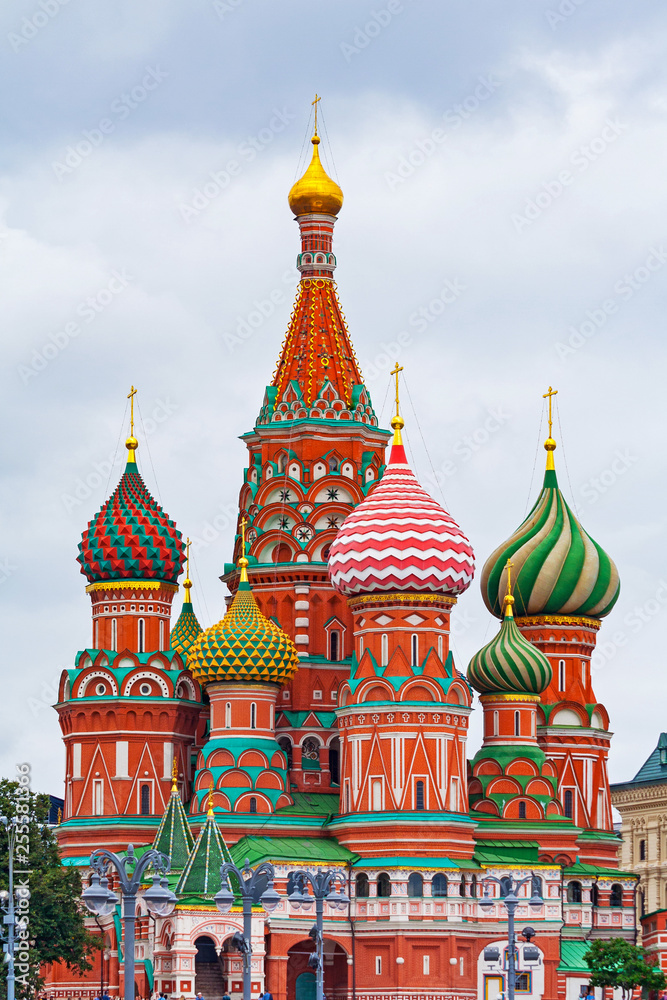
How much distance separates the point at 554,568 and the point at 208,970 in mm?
19823

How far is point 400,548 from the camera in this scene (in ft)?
227

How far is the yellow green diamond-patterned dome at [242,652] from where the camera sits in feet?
230

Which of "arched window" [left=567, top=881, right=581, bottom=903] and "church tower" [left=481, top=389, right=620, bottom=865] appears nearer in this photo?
"arched window" [left=567, top=881, right=581, bottom=903]

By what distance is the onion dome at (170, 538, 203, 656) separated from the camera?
254 ft

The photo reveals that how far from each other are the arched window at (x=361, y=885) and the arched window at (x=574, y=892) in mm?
8862

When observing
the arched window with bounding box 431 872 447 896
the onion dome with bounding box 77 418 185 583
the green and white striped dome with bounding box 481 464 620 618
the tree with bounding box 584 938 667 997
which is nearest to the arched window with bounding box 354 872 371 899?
the arched window with bounding box 431 872 447 896

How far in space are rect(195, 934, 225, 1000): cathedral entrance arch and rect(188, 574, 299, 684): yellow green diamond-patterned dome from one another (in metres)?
8.39

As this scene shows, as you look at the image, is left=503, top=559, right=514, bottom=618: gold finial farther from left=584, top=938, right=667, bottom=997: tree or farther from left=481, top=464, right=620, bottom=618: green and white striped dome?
left=584, top=938, right=667, bottom=997: tree

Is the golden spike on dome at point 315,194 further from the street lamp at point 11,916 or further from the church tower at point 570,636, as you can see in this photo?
the street lamp at point 11,916

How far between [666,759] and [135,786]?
3107cm

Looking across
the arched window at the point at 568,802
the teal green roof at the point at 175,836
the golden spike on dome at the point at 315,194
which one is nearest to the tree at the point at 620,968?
the arched window at the point at 568,802

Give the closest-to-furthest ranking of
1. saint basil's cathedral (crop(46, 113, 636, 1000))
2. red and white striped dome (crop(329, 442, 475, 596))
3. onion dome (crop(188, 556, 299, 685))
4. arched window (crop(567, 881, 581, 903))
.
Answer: saint basil's cathedral (crop(46, 113, 636, 1000)) < red and white striped dome (crop(329, 442, 475, 596)) < onion dome (crop(188, 556, 299, 685)) < arched window (crop(567, 881, 581, 903))

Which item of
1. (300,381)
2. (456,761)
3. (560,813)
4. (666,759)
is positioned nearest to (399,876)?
(456,761)

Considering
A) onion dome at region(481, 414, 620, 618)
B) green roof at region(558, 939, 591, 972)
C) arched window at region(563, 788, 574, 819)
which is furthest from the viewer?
onion dome at region(481, 414, 620, 618)
